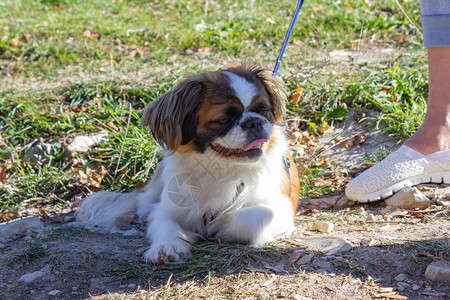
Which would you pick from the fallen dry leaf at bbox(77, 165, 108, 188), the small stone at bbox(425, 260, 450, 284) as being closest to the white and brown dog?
the small stone at bbox(425, 260, 450, 284)

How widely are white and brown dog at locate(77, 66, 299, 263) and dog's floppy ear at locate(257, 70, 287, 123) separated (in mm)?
26

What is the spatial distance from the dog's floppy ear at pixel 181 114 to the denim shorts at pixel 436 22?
1.74m

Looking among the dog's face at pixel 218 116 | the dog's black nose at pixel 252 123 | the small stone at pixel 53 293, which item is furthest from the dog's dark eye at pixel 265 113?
the small stone at pixel 53 293

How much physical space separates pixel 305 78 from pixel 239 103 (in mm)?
2506

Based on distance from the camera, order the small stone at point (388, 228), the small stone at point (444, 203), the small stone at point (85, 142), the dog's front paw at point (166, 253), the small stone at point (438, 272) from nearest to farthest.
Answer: the small stone at point (438, 272) → the dog's front paw at point (166, 253) → the small stone at point (388, 228) → the small stone at point (444, 203) → the small stone at point (85, 142)

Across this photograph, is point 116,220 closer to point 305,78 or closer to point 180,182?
point 180,182

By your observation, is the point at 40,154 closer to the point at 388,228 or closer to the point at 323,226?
the point at 323,226

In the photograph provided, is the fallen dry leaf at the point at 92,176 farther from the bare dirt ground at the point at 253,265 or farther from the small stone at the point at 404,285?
the small stone at the point at 404,285

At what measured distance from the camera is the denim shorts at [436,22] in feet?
11.5

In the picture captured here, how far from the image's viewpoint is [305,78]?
5.43 m

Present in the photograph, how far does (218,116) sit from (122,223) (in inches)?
49.4

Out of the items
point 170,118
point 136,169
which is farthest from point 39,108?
point 170,118

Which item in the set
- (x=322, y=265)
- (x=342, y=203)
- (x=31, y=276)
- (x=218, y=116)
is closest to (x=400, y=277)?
(x=322, y=265)

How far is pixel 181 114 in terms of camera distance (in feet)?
10.5
